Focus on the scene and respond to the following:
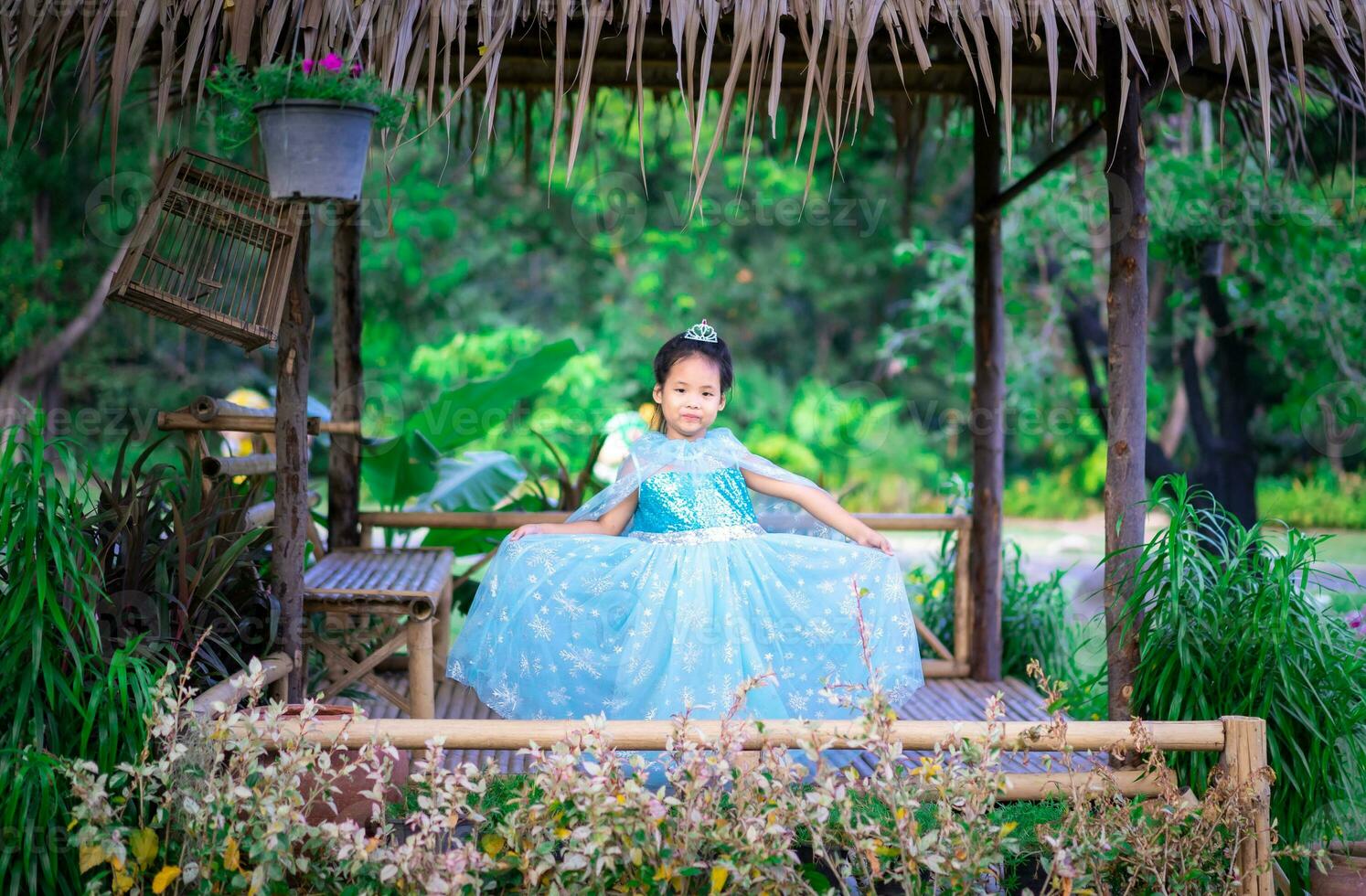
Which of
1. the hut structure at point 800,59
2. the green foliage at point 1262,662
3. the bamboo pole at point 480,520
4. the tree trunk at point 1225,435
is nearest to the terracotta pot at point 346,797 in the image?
the hut structure at point 800,59

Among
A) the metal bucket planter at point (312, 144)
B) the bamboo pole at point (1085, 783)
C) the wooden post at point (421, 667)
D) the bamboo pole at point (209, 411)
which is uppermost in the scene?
the metal bucket planter at point (312, 144)

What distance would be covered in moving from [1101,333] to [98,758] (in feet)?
29.3

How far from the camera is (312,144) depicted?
3775mm

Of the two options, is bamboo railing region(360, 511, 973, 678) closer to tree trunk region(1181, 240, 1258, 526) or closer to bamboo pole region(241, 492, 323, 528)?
bamboo pole region(241, 492, 323, 528)

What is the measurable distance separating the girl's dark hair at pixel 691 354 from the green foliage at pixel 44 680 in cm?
198

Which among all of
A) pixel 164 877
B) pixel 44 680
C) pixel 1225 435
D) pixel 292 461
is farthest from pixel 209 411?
pixel 1225 435

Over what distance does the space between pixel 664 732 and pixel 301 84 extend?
214 cm

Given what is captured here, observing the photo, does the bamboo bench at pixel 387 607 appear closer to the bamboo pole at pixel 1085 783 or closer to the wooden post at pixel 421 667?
the wooden post at pixel 421 667

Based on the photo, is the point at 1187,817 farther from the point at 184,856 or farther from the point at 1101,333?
the point at 1101,333

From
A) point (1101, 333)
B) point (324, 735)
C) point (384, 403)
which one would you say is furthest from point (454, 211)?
point (324, 735)

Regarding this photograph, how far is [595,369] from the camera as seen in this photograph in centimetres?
1742

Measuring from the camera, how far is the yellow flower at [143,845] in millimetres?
3082

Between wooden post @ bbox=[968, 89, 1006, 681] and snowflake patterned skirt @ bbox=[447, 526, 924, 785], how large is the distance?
7.22 ft

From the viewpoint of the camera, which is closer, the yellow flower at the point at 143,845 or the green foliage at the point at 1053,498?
the yellow flower at the point at 143,845
